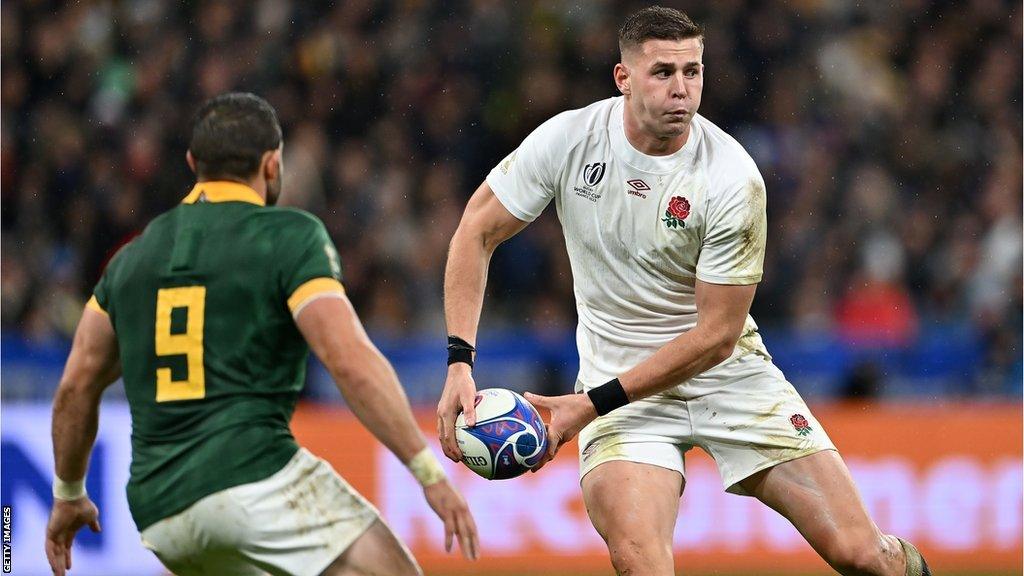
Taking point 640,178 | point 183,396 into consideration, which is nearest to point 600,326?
point 640,178

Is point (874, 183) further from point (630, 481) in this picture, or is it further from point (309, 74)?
point (630, 481)

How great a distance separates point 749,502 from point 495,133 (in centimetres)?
530

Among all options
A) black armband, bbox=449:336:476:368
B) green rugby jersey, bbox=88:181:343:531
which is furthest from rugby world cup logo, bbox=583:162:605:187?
green rugby jersey, bbox=88:181:343:531

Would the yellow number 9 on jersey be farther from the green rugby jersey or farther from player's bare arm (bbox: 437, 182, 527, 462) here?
player's bare arm (bbox: 437, 182, 527, 462)

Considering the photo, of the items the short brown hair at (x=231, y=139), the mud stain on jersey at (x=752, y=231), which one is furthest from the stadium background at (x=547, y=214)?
the short brown hair at (x=231, y=139)

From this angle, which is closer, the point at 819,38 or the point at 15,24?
the point at 15,24

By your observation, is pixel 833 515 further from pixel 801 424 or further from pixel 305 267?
pixel 305 267

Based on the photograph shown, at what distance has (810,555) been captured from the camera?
10766 mm

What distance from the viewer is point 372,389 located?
4.53m

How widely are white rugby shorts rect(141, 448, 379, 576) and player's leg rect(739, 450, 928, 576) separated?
2.03 m

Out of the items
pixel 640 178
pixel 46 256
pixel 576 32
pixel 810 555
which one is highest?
pixel 576 32

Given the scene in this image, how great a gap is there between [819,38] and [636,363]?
1034cm

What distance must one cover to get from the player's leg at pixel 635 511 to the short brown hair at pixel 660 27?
168 cm

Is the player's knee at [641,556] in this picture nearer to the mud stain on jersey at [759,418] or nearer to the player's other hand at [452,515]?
the mud stain on jersey at [759,418]
